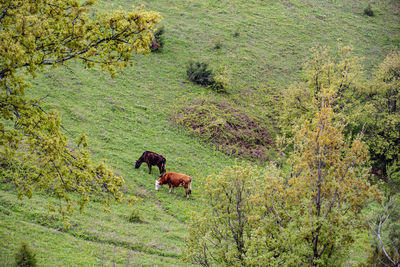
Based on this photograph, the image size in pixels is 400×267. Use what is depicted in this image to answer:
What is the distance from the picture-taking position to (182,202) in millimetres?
23266

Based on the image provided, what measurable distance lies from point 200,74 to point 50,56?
92.2 ft

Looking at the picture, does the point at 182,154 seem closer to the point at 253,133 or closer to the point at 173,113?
the point at 173,113

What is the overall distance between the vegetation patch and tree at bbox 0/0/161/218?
19.8 meters

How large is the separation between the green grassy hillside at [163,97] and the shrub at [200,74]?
46.1 inches

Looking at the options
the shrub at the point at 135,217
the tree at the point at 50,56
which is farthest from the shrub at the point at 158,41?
the tree at the point at 50,56

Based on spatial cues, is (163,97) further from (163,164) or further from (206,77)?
(163,164)

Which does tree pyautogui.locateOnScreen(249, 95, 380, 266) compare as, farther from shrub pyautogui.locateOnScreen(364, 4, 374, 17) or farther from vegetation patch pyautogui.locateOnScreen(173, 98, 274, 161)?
shrub pyautogui.locateOnScreen(364, 4, 374, 17)

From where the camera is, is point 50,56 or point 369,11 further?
point 369,11

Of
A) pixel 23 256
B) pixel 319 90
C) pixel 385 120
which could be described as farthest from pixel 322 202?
pixel 385 120

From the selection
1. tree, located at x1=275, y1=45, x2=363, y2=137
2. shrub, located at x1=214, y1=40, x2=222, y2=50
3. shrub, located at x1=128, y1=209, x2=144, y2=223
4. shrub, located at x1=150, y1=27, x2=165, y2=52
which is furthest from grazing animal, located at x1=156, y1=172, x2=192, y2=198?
shrub, located at x1=214, y1=40, x2=222, y2=50

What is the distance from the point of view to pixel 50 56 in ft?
39.5

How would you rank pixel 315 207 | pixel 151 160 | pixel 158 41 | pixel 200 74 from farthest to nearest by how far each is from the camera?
pixel 158 41 → pixel 200 74 → pixel 151 160 → pixel 315 207

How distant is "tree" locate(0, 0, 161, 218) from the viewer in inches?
428

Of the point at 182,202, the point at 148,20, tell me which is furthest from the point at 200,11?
the point at 148,20
